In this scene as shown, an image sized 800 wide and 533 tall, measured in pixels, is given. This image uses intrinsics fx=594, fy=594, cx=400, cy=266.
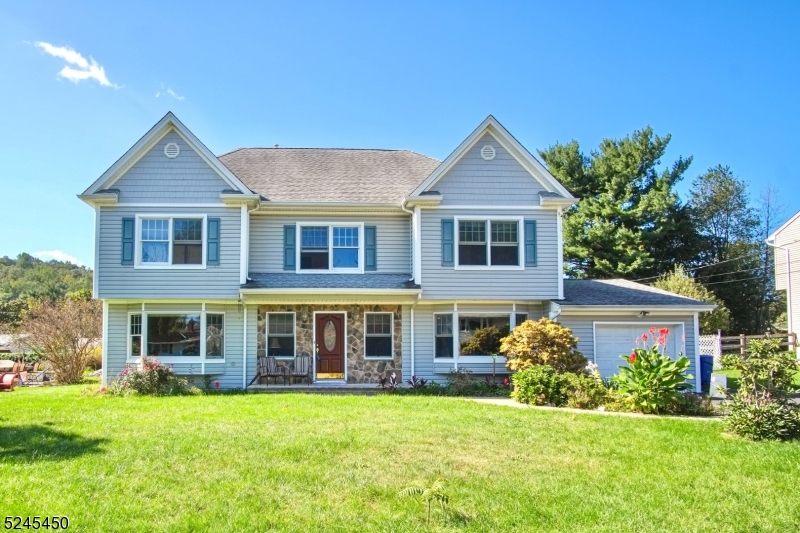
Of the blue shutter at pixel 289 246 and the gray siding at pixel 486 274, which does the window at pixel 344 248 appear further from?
the gray siding at pixel 486 274

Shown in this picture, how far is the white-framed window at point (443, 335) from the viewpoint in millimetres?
17828

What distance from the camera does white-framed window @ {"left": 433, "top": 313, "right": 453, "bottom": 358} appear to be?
17.8 meters

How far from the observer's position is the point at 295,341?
58.4ft

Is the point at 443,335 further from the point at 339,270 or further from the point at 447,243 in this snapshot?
the point at 339,270

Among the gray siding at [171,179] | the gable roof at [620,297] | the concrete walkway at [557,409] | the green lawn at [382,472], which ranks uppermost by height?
the gray siding at [171,179]

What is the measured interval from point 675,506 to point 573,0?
12.0 meters

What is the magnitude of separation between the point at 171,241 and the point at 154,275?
3.53 ft

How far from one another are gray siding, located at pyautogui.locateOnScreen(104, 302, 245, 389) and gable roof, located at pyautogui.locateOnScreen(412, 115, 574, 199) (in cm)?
685

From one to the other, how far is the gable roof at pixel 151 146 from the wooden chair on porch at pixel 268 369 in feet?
16.2

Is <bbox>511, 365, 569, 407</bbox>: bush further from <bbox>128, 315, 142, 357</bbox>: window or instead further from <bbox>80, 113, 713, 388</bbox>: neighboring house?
<bbox>128, 315, 142, 357</bbox>: window

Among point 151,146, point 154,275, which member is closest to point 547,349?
point 154,275

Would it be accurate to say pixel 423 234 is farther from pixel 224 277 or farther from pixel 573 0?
pixel 573 0

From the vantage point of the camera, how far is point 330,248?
18.3m

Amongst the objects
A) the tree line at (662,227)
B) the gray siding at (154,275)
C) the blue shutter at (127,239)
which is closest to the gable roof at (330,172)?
the gray siding at (154,275)
